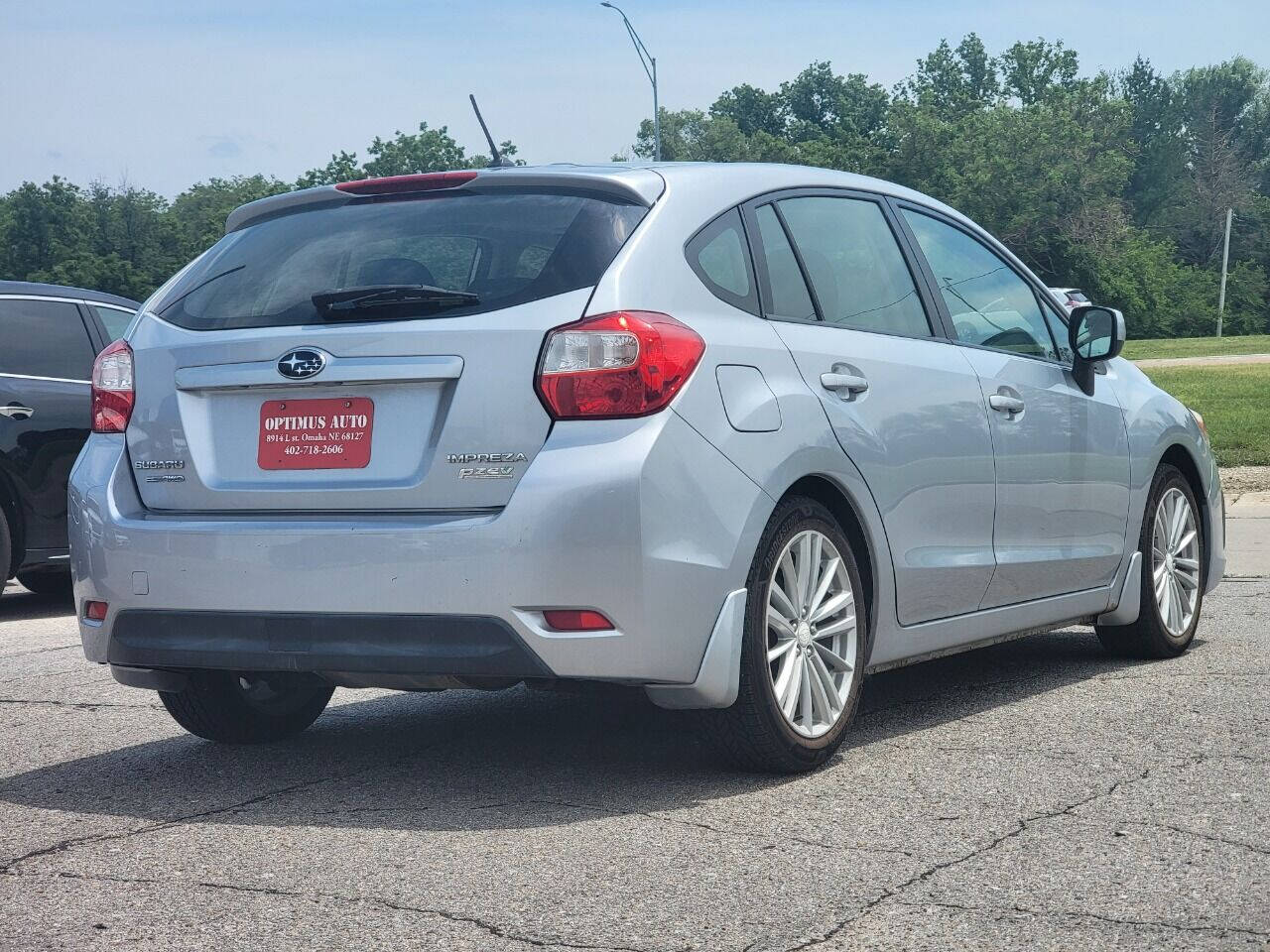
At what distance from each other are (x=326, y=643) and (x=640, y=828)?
0.91m

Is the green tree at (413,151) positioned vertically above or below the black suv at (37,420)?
above

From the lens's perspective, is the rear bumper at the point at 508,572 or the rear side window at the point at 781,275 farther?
the rear side window at the point at 781,275

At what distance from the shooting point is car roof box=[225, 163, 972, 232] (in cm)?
464

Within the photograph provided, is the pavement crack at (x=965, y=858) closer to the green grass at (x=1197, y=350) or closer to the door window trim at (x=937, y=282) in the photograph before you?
the door window trim at (x=937, y=282)

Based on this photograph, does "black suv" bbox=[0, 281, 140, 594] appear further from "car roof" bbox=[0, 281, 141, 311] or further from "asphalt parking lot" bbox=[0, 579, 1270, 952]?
"asphalt parking lot" bbox=[0, 579, 1270, 952]

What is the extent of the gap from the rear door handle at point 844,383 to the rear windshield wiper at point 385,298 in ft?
3.45

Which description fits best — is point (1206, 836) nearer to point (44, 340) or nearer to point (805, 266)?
point (805, 266)

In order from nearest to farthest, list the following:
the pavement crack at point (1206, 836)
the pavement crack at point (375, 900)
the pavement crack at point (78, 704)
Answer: the pavement crack at point (375, 900)
the pavement crack at point (1206, 836)
the pavement crack at point (78, 704)

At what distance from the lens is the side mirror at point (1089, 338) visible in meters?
6.34

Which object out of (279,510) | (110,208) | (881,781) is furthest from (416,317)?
(110,208)

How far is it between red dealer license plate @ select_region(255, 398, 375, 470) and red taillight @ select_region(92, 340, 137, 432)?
1.68 feet

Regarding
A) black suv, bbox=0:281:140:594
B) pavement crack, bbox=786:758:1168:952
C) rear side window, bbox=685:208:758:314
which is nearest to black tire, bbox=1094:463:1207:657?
pavement crack, bbox=786:758:1168:952

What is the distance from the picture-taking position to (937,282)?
5793 millimetres

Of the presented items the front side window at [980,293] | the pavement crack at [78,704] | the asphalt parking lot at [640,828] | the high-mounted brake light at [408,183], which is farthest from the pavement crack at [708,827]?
the pavement crack at [78,704]
